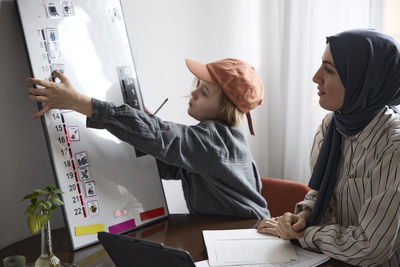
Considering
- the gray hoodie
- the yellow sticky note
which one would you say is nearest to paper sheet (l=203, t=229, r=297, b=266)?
the gray hoodie

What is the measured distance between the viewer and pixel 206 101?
177 cm

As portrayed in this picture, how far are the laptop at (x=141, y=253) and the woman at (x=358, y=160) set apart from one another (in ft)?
1.79

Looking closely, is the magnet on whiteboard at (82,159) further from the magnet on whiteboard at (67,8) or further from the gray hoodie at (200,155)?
the magnet on whiteboard at (67,8)

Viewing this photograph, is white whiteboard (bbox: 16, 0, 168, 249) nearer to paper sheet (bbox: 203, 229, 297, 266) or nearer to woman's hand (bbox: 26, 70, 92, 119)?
woman's hand (bbox: 26, 70, 92, 119)

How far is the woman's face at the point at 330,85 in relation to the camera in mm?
1422

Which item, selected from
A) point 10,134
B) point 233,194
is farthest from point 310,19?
point 10,134

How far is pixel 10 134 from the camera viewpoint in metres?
1.56

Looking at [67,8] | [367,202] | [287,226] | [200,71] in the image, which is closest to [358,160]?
[367,202]

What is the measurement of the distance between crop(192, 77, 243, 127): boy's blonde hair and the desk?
348 millimetres

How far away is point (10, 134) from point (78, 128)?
0.79 ft

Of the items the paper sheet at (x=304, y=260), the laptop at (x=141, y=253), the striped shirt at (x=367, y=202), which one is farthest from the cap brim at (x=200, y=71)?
the laptop at (x=141, y=253)

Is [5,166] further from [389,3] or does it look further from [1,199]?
[389,3]

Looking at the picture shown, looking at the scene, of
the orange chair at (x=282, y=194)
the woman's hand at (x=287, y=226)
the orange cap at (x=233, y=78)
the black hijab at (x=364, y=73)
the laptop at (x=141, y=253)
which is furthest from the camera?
the orange chair at (x=282, y=194)

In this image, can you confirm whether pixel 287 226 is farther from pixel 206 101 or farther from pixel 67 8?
pixel 67 8
